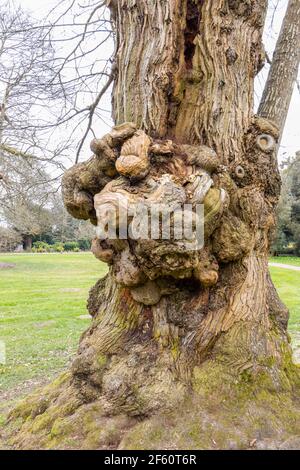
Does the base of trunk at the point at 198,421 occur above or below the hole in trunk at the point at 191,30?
below

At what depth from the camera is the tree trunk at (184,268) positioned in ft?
6.84

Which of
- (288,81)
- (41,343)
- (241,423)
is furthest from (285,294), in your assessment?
(241,423)

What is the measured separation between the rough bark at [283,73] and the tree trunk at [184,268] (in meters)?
0.54

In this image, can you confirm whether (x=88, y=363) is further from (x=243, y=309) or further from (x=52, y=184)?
(x=52, y=184)

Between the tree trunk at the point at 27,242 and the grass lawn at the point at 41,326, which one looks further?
the tree trunk at the point at 27,242

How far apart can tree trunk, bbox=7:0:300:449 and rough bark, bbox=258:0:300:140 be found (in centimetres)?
54

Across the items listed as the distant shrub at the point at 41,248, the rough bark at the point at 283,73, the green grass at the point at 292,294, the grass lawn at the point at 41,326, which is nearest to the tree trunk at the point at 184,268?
the rough bark at the point at 283,73

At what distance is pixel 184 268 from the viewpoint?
6.90 ft

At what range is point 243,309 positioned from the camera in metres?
2.43

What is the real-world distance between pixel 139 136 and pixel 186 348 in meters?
1.43

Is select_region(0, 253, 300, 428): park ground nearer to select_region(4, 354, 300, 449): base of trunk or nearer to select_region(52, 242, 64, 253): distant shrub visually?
select_region(4, 354, 300, 449): base of trunk

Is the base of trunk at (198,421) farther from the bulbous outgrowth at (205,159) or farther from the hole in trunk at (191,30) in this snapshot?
the hole in trunk at (191,30)

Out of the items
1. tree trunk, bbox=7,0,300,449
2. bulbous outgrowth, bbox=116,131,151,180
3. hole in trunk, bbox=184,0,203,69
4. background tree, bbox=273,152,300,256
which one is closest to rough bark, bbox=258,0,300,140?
tree trunk, bbox=7,0,300,449

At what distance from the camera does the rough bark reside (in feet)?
10.2
